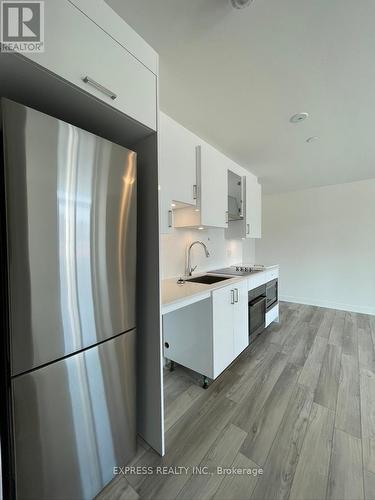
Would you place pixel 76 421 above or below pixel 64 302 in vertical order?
below

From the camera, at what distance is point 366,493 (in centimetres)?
102

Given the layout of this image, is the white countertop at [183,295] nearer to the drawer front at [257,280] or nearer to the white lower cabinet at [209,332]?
the white lower cabinet at [209,332]

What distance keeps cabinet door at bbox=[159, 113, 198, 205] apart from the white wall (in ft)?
10.9

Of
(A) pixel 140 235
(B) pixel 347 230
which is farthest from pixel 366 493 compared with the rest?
(B) pixel 347 230

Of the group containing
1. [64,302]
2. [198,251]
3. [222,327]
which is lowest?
[222,327]

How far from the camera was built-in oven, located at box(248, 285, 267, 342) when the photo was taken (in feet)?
7.55

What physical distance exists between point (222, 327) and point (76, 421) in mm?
1222

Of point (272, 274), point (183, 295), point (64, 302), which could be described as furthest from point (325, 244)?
point (64, 302)

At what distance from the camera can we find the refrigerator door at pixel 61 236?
74 centimetres

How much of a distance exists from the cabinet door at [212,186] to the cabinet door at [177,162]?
89 mm

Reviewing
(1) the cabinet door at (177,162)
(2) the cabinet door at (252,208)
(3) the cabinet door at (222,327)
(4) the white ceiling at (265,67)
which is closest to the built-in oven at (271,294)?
(2) the cabinet door at (252,208)

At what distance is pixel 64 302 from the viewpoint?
848 millimetres

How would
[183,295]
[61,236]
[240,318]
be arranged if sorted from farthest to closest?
[240,318], [183,295], [61,236]

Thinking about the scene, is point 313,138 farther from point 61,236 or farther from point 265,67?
point 61,236
